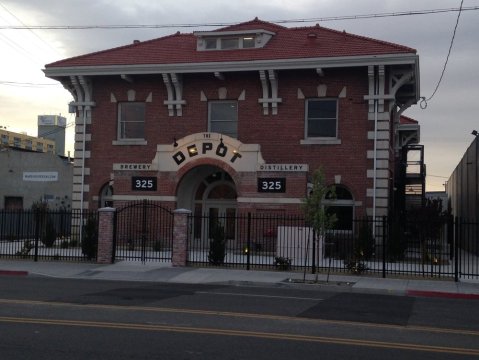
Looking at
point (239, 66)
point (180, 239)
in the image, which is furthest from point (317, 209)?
point (239, 66)

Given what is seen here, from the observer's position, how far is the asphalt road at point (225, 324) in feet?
25.2

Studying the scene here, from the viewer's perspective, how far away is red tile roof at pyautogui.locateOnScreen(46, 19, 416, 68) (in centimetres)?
2542

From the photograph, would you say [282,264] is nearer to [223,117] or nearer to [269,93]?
[269,93]

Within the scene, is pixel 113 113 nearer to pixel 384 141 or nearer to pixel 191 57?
pixel 191 57

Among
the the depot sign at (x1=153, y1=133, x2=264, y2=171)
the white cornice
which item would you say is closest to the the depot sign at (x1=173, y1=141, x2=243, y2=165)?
the the depot sign at (x1=153, y1=133, x2=264, y2=171)

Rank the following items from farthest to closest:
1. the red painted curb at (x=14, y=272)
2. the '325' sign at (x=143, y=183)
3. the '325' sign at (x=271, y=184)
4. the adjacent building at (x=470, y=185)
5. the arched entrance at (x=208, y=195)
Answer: the adjacent building at (x=470, y=185)
the arched entrance at (x=208, y=195)
the '325' sign at (x=143, y=183)
the '325' sign at (x=271, y=184)
the red painted curb at (x=14, y=272)

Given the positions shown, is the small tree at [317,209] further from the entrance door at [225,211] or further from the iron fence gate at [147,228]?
the entrance door at [225,211]

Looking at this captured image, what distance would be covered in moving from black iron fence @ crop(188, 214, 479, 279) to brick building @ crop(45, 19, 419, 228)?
1212 mm

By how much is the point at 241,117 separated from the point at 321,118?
3491mm

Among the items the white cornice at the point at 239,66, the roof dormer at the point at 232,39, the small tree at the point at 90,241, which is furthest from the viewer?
the roof dormer at the point at 232,39

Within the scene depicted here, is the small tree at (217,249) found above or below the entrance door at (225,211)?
below

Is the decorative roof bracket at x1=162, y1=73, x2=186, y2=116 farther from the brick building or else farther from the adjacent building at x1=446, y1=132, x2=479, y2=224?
the adjacent building at x1=446, y1=132, x2=479, y2=224

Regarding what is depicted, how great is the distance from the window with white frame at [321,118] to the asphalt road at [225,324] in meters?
12.1

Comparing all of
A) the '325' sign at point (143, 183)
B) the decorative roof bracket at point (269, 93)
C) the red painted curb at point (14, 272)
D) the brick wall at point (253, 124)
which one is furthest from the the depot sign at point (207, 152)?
the red painted curb at point (14, 272)
